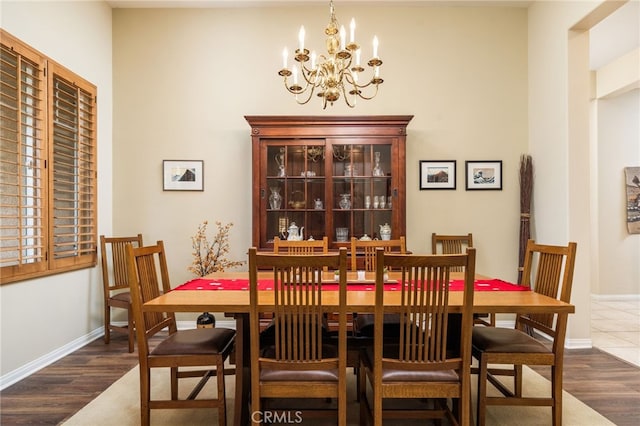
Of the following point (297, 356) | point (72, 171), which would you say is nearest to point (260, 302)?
point (297, 356)

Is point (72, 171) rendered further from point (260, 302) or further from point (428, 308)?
point (428, 308)

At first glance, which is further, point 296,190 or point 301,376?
point 296,190

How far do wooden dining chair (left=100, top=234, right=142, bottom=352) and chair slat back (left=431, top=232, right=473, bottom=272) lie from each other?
9.71 feet

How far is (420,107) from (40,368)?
4152 mm

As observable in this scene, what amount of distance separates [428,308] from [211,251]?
2834 mm

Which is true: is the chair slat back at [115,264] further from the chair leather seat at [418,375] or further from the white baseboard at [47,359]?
the chair leather seat at [418,375]

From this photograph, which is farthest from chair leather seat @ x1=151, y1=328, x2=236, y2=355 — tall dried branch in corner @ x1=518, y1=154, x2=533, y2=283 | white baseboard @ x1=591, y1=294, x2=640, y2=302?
white baseboard @ x1=591, y1=294, x2=640, y2=302

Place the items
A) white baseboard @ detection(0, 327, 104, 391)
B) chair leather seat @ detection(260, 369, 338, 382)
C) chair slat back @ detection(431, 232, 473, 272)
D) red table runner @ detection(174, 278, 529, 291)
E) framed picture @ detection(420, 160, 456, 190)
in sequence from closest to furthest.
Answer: chair leather seat @ detection(260, 369, 338, 382), red table runner @ detection(174, 278, 529, 291), white baseboard @ detection(0, 327, 104, 391), chair slat back @ detection(431, 232, 473, 272), framed picture @ detection(420, 160, 456, 190)

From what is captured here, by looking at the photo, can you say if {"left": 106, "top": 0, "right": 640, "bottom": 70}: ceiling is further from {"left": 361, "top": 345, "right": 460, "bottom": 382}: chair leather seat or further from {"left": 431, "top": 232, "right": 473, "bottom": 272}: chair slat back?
{"left": 361, "top": 345, "right": 460, "bottom": 382}: chair leather seat

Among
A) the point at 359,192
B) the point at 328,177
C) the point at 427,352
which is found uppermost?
the point at 328,177

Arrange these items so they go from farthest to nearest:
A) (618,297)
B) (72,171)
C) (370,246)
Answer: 1. (618,297)
2. (72,171)
3. (370,246)

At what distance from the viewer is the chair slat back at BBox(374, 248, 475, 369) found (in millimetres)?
1717

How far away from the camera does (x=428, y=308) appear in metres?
1.76

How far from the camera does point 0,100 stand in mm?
2738
